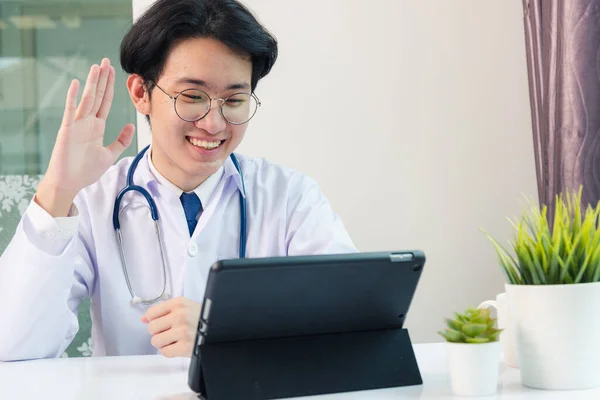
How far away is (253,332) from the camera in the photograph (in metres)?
0.93

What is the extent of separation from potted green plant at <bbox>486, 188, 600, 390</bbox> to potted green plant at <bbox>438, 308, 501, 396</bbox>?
0.16 ft

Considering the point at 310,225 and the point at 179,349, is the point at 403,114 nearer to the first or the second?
the point at 310,225

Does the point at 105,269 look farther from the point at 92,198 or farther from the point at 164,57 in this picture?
the point at 164,57

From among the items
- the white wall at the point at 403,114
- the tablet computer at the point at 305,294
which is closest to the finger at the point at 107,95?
the tablet computer at the point at 305,294

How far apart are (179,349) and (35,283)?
1.22 ft

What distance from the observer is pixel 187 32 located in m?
1.69

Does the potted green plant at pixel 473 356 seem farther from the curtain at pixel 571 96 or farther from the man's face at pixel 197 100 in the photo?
the curtain at pixel 571 96

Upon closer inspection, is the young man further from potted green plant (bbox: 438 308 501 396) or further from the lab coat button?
potted green plant (bbox: 438 308 501 396)

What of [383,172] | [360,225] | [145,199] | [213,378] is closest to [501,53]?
[383,172]

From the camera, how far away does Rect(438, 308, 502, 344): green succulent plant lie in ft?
2.94

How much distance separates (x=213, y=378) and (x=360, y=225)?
177 centimetres

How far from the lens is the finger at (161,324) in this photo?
1.27 metres

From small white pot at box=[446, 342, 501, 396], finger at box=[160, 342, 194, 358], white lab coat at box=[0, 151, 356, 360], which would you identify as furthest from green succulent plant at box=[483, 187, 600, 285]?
white lab coat at box=[0, 151, 356, 360]

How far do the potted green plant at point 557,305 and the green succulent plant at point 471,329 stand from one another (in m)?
0.05
